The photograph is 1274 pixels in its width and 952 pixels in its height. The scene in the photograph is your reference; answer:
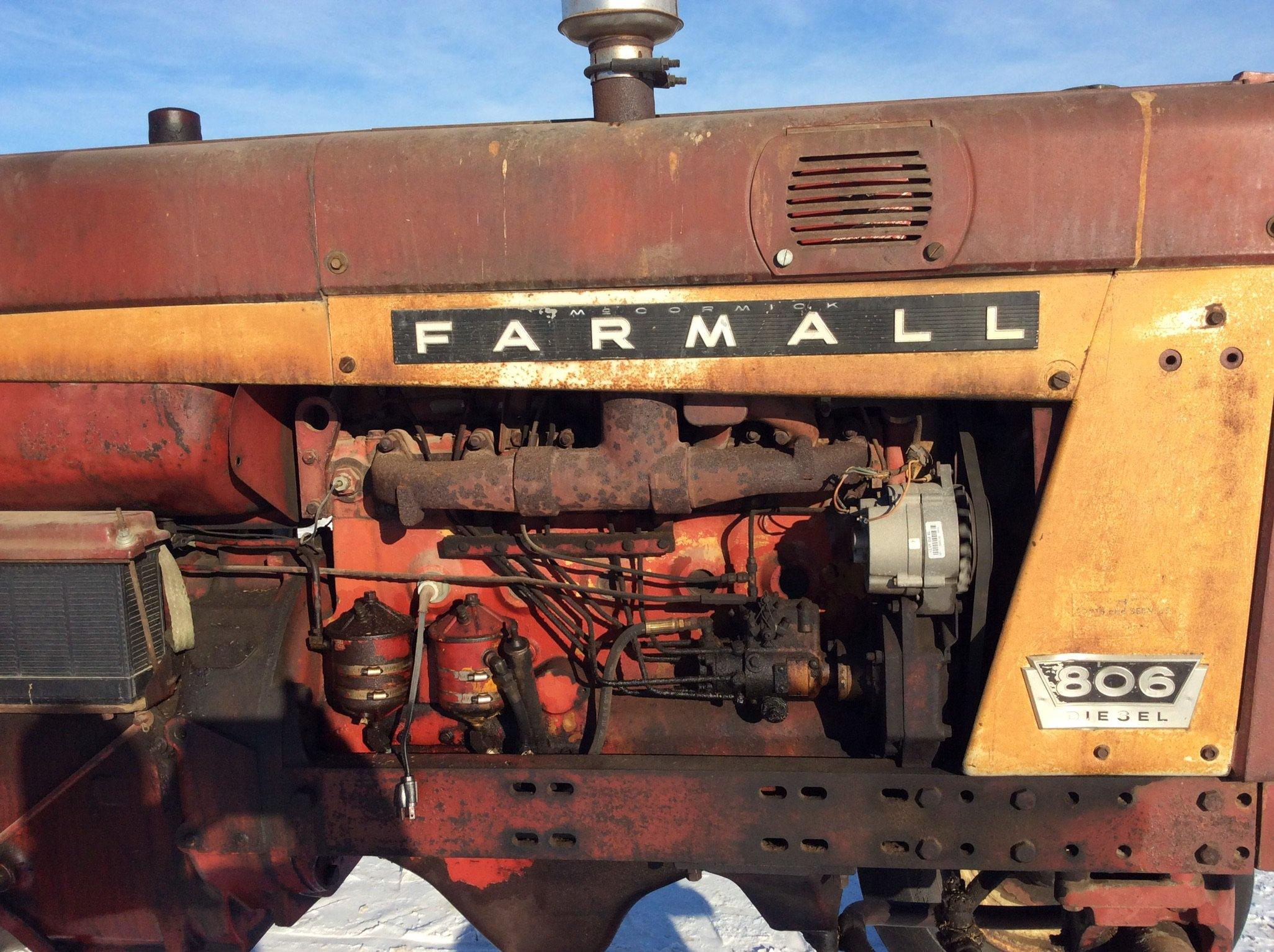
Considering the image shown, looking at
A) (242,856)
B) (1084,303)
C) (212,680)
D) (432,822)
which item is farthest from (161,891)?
(1084,303)

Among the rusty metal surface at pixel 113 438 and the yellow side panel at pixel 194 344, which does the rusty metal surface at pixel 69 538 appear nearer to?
the rusty metal surface at pixel 113 438

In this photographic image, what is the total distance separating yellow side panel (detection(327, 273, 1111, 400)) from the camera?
1.68m

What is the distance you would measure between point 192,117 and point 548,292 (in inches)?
44.9

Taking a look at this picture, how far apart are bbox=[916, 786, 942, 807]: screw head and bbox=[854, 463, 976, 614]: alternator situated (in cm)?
33

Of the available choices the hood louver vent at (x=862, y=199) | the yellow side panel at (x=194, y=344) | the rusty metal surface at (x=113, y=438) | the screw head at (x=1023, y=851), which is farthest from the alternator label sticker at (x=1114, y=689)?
the rusty metal surface at (x=113, y=438)

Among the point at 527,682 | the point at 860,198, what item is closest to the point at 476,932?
the point at 527,682

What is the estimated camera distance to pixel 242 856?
77.9 inches

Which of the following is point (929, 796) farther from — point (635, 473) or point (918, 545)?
point (635, 473)

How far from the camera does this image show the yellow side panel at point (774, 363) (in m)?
1.68

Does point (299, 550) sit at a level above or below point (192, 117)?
below

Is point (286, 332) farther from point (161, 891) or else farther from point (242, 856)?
point (161, 891)

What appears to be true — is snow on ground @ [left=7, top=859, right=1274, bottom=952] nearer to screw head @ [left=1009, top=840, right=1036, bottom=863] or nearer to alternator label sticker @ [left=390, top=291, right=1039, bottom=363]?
screw head @ [left=1009, top=840, right=1036, bottom=863]

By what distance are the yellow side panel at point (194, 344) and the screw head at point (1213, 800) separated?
1.84m

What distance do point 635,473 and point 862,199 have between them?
0.66 metres
